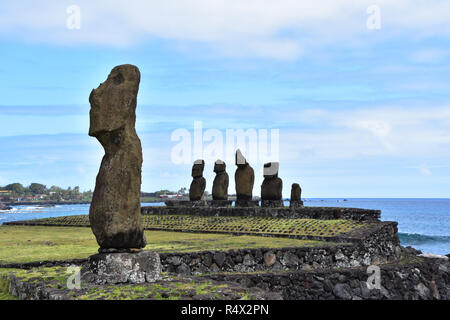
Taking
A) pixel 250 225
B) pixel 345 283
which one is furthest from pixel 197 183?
pixel 345 283

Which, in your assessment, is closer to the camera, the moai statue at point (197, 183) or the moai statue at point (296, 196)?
the moai statue at point (296, 196)

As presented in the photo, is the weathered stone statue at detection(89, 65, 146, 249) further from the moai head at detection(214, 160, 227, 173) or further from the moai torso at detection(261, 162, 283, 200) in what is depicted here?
the moai head at detection(214, 160, 227, 173)

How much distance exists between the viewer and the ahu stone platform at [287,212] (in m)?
25.3

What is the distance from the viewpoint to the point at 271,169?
104 ft

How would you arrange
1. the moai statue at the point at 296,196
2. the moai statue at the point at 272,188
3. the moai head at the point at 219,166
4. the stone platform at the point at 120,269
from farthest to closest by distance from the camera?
→ the moai head at the point at 219,166 < the moai statue at the point at 296,196 < the moai statue at the point at 272,188 < the stone platform at the point at 120,269

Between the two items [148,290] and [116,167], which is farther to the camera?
[116,167]

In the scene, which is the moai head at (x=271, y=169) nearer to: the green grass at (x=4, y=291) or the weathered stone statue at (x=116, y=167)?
the green grass at (x=4, y=291)

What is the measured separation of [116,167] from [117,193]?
49cm

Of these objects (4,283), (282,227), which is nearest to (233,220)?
(282,227)

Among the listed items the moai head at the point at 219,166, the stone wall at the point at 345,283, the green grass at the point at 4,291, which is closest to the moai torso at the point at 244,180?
the moai head at the point at 219,166

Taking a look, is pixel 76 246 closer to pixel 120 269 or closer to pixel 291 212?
pixel 120 269
